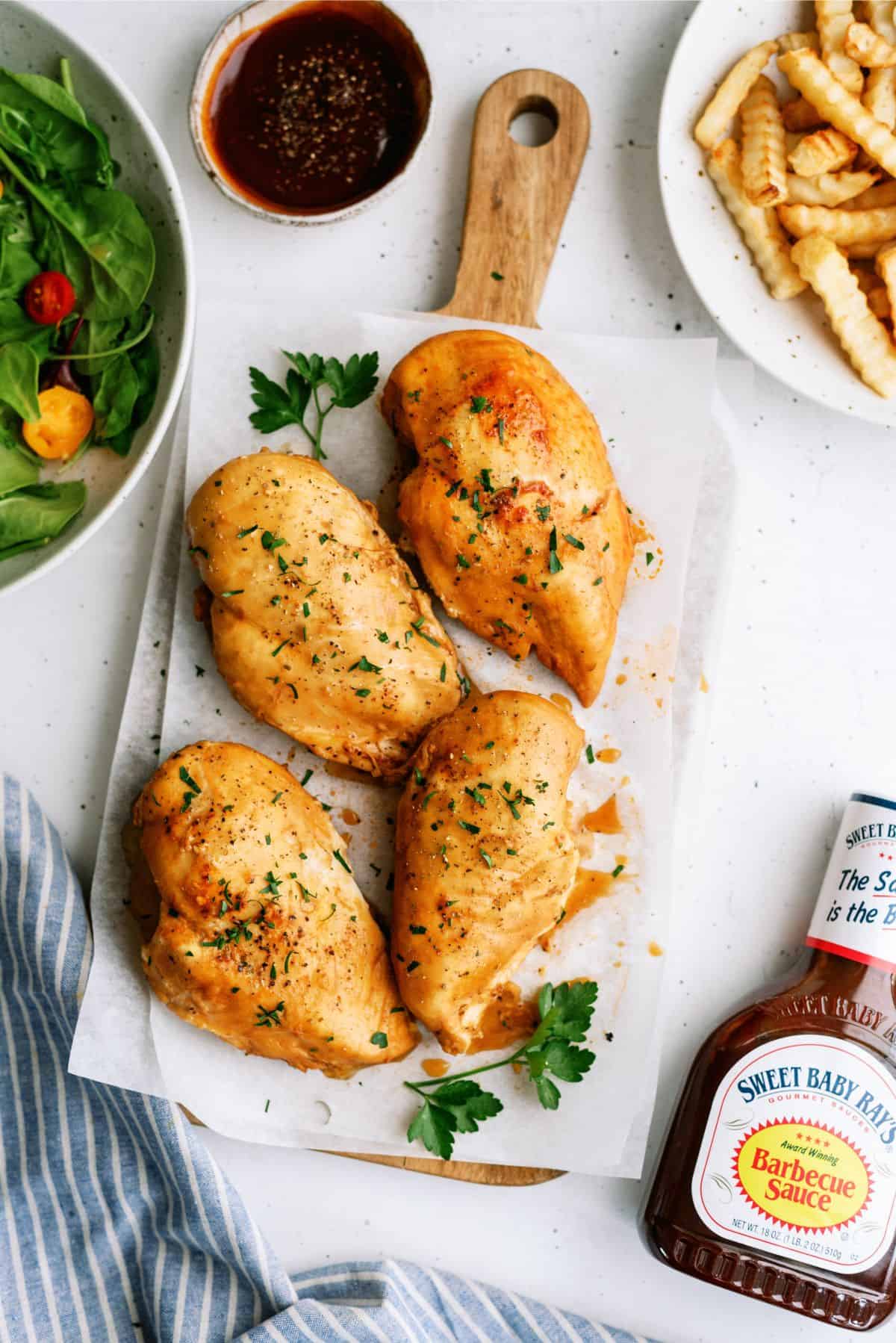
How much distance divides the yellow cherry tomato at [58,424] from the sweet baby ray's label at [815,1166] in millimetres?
1960

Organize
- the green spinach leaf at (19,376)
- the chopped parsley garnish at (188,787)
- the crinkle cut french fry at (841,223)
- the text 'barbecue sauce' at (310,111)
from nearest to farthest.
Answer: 1. the green spinach leaf at (19,376)
2. the chopped parsley garnish at (188,787)
3. the crinkle cut french fry at (841,223)
4. the text 'barbecue sauce' at (310,111)

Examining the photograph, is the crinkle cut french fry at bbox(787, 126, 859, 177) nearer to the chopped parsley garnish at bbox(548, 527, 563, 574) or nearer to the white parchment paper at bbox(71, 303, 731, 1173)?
the white parchment paper at bbox(71, 303, 731, 1173)

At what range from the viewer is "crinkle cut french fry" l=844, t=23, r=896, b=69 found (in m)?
2.39

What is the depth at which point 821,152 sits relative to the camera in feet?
7.80

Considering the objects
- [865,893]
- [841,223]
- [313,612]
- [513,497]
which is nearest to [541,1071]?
[865,893]

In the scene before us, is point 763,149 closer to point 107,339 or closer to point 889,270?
point 889,270

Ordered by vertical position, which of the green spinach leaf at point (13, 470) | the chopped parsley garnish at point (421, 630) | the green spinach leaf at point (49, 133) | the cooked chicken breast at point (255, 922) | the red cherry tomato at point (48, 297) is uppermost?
the green spinach leaf at point (49, 133)

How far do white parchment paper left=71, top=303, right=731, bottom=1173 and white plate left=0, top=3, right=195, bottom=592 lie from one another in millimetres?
201

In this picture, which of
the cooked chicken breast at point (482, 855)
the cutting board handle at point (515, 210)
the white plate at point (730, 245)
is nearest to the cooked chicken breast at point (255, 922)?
the cooked chicken breast at point (482, 855)

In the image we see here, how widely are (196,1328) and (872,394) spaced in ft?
8.34

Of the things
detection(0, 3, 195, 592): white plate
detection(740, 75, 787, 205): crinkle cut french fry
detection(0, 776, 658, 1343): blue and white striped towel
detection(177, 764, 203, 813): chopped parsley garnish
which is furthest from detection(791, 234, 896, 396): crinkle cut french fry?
detection(0, 776, 658, 1343): blue and white striped towel

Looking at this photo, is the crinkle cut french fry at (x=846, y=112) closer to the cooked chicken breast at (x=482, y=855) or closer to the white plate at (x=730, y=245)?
the white plate at (x=730, y=245)

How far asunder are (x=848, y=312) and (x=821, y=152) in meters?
0.33

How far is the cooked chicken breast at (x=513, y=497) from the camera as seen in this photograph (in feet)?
A: 7.60
